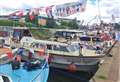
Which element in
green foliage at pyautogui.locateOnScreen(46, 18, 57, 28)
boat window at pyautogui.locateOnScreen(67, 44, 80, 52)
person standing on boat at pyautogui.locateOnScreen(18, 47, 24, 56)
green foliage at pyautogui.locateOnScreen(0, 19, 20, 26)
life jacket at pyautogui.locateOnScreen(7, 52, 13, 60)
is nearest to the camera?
green foliage at pyautogui.locateOnScreen(0, 19, 20, 26)

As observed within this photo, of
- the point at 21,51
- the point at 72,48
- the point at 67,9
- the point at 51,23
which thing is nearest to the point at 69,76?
the point at 72,48

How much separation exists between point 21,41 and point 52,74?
224 cm

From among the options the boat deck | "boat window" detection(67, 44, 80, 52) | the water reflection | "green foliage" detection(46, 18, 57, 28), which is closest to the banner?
"green foliage" detection(46, 18, 57, 28)

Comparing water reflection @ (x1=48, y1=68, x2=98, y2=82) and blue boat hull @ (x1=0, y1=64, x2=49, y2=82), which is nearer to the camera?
blue boat hull @ (x1=0, y1=64, x2=49, y2=82)

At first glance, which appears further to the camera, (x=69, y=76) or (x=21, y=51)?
(x=69, y=76)

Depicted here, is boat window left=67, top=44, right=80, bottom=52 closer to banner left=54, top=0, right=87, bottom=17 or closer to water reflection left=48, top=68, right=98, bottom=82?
water reflection left=48, top=68, right=98, bottom=82

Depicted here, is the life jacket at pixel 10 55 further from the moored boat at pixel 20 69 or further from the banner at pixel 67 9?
the banner at pixel 67 9

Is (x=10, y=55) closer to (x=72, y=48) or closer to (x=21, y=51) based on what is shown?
(x=21, y=51)

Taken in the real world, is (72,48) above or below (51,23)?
below

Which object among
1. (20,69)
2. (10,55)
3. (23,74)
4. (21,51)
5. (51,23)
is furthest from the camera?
(21,51)

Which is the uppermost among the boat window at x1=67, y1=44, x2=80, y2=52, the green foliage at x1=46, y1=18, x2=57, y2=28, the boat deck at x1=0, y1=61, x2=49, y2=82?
the green foliage at x1=46, y1=18, x2=57, y2=28

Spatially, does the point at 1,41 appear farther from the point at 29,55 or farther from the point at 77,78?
the point at 77,78

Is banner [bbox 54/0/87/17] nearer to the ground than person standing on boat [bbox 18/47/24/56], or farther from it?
farther from it

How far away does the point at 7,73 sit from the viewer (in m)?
8.35
